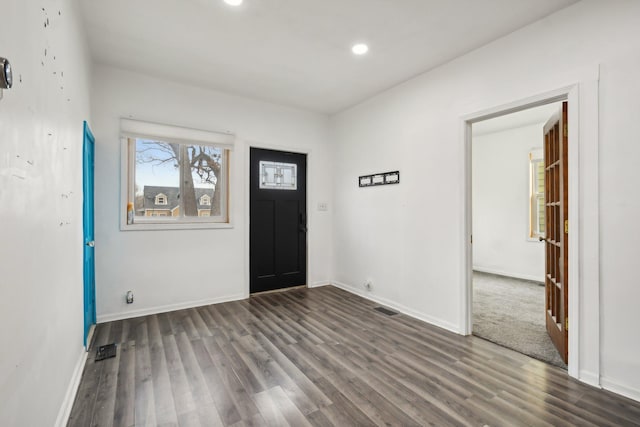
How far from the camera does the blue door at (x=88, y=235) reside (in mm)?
2662

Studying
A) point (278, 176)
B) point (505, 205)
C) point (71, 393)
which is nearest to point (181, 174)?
point (278, 176)

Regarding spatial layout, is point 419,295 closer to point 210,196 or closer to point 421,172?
Result: point 421,172

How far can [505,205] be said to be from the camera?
5.89 metres

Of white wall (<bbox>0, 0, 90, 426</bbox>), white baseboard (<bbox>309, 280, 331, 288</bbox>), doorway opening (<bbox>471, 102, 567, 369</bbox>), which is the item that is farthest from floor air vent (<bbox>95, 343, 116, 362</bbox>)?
doorway opening (<bbox>471, 102, 567, 369</bbox>)

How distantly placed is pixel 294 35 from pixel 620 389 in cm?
371

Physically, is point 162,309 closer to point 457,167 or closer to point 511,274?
point 457,167

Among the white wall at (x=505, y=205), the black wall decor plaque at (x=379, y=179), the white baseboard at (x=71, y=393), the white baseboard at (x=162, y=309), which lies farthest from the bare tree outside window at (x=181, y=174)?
the white wall at (x=505, y=205)

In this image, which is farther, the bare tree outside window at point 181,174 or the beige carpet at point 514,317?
the bare tree outside window at point 181,174

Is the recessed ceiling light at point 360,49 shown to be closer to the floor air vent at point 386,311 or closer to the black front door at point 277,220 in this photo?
the black front door at point 277,220

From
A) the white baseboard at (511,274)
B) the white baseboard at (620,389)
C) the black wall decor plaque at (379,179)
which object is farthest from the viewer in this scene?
the white baseboard at (511,274)

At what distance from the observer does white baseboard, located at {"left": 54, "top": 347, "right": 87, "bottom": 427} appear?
1.69 m

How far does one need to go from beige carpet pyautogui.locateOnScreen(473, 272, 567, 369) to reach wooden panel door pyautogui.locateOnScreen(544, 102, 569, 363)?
0.14m

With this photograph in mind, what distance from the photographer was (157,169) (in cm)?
369

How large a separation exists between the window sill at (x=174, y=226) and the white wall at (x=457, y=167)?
190cm
